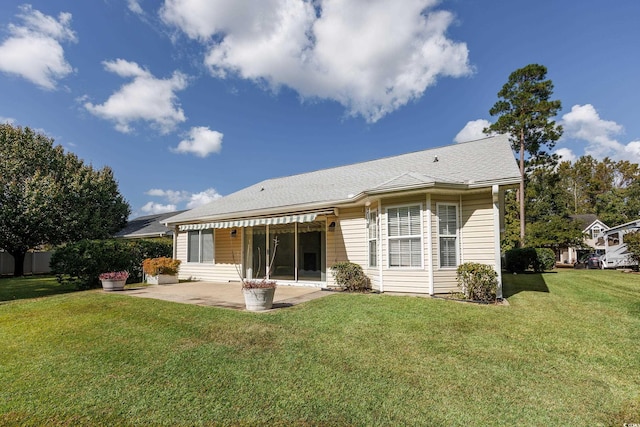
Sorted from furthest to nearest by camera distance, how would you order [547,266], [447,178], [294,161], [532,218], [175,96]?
[532,218]
[294,161]
[547,266]
[175,96]
[447,178]

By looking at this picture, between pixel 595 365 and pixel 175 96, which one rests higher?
pixel 175 96

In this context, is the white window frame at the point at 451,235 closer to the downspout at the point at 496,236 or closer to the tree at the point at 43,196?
the downspout at the point at 496,236

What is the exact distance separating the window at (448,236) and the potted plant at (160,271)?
13.7m

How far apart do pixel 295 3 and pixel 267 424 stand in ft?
50.5

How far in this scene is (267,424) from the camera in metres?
3.80

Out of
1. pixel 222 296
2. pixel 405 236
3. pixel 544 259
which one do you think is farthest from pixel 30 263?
pixel 544 259

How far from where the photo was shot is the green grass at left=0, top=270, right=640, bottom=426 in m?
4.07

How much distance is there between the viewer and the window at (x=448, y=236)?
1091 cm

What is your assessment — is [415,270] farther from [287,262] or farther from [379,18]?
[379,18]

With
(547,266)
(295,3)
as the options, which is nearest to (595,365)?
(295,3)

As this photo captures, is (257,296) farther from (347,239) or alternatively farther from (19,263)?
(19,263)

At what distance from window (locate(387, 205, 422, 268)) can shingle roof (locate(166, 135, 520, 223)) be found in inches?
40.3

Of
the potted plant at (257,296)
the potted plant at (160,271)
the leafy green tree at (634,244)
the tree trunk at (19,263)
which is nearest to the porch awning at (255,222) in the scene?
the potted plant at (160,271)

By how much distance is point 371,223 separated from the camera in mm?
12727
